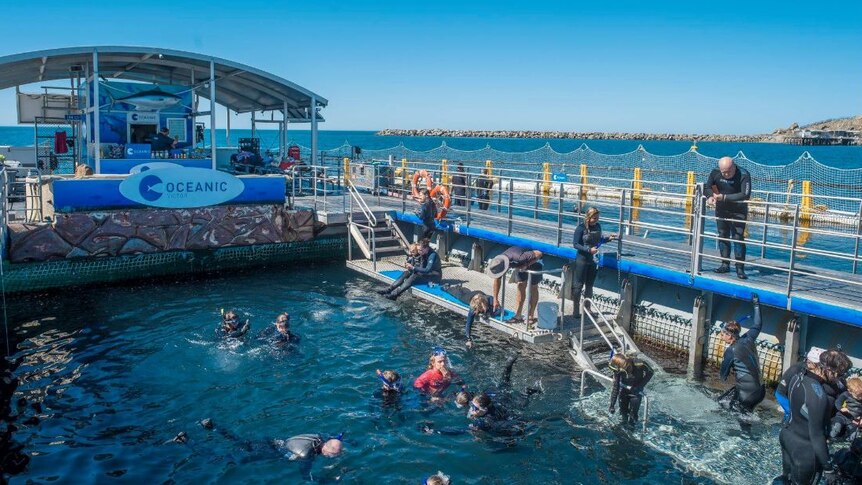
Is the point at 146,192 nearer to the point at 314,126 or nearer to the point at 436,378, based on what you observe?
the point at 314,126

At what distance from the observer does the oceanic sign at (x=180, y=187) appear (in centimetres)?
1939

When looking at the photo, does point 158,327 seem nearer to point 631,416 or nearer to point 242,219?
point 242,219

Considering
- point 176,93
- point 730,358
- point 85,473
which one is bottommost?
point 85,473

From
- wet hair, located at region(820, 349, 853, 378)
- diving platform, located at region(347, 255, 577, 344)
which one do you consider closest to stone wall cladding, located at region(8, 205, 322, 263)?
diving platform, located at region(347, 255, 577, 344)

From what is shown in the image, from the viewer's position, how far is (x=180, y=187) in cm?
2005

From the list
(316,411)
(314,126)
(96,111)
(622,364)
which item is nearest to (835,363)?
(622,364)

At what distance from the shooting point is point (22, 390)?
1184cm

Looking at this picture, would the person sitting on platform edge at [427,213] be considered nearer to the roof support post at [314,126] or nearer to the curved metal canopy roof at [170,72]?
the roof support post at [314,126]

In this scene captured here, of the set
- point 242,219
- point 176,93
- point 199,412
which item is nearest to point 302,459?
point 199,412

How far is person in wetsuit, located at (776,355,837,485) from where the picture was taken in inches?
293

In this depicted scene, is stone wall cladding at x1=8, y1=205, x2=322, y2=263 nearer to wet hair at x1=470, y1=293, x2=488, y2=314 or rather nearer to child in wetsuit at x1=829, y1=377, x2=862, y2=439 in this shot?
wet hair at x1=470, y1=293, x2=488, y2=314

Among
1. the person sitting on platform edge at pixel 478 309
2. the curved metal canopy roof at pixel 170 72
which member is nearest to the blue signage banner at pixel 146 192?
the curved metal canopy roof at pixel 170 72

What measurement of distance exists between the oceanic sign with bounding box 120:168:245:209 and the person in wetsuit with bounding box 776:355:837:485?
16370 millimetres

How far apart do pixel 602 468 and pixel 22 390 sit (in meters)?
9.23
